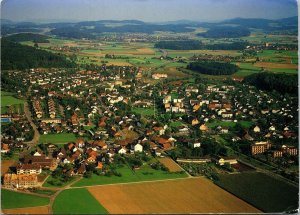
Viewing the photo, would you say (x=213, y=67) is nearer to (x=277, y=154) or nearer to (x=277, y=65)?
(x=277, y=65)

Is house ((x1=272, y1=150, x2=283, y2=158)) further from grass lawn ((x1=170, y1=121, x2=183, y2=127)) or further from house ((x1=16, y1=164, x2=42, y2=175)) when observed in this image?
house ((x1=16, y1=164, x2=42, y2=175))

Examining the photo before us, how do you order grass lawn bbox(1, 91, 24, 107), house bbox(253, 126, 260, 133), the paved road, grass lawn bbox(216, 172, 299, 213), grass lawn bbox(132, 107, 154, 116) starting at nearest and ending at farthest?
1. grass lawn bbox(216, 172, 299, 213)
2. the paved road
3. house bbox(253, 126, 260, 133)
4. grass lawn bbox(1, 91, 24, 107)
5. grass lawn bbox(132, 107, 154, 116)

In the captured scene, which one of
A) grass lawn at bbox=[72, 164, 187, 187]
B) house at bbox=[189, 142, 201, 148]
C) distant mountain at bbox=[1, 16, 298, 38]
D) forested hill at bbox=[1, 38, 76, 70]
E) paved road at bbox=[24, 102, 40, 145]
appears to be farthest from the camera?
forested hill at bbox=[1, 38, 76, 70]

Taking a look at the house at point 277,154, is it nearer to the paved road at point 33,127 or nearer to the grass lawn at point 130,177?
the grass lawn at point 130,177

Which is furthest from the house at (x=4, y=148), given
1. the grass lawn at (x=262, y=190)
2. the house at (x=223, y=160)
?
the grass lawn at (x=262, y=190)

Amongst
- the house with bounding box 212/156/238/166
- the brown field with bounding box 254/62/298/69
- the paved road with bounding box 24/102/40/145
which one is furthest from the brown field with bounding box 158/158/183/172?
the brown field with bounding box 254/62/298/69

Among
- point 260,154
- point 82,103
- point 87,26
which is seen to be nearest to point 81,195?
point 260,154
